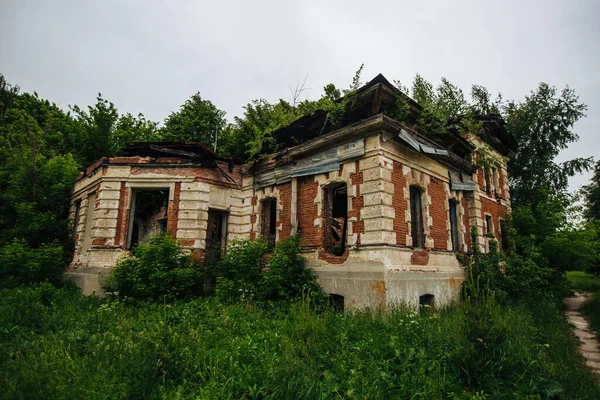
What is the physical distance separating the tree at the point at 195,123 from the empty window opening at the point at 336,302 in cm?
1788

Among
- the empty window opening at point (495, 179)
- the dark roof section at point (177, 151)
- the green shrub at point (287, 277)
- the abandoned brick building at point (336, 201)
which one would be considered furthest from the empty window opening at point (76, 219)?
the empty window opening at point (495, 179)

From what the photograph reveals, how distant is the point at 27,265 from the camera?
1180 centimetres

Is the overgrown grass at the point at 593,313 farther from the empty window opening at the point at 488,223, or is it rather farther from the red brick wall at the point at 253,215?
the red brick wall at the point at 253,215

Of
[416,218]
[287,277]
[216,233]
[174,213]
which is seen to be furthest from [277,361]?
[216,233]

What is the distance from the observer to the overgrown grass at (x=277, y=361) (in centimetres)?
395

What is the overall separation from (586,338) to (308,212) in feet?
28.6

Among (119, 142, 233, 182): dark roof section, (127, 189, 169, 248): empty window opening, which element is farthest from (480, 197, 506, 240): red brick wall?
(127, 189, 169, 248): empty window opening

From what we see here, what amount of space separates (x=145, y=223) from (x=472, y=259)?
1694 centimetres

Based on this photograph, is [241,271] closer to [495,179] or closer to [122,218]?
[122,218]

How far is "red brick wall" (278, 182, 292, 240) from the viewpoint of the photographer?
10836 millimetres

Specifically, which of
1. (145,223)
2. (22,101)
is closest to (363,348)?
(145,223)

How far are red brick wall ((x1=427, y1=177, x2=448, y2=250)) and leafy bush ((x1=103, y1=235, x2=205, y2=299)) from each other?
8.24 m

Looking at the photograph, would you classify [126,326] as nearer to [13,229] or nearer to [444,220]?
[444,220]

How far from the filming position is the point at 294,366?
4387mm
